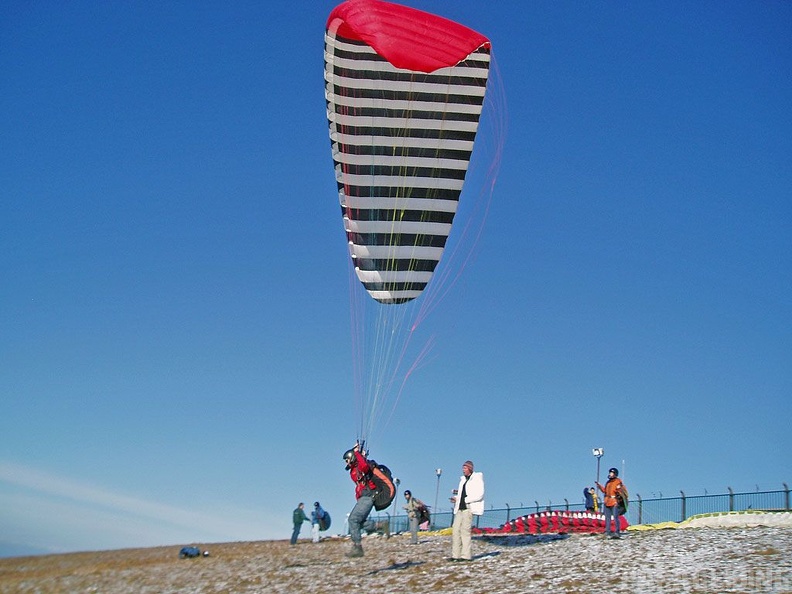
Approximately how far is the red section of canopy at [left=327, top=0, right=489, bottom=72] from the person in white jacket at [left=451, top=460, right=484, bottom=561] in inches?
315

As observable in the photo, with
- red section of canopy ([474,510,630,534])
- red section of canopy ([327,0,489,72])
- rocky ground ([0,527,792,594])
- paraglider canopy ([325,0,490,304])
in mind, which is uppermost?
red section of canopy ([327,0,489,72])

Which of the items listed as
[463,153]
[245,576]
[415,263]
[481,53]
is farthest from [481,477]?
[481,53]

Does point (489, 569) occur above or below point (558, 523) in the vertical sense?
below

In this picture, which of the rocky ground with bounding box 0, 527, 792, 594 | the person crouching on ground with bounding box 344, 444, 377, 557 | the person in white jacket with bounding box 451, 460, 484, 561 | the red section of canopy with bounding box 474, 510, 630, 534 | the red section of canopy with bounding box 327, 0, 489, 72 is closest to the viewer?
the rocky ground with bounding box 0, 527, 792, 594

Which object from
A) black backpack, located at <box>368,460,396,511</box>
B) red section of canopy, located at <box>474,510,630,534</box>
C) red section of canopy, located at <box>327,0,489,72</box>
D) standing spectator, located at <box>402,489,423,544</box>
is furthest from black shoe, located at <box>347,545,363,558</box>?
red section of canopy, located at <box>327,0,489,72</box>

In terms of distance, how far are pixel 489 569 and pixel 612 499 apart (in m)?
4.22

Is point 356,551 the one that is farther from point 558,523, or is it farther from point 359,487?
point 558,523

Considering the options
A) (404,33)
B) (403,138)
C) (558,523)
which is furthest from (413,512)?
(404,33)

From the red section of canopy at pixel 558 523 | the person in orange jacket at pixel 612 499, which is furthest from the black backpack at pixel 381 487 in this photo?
the red section of canopy at pixel 558 523

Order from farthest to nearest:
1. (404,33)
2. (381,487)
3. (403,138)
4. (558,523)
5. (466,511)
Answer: (558,523), (403,138), (404,33), (381,487), (466,511)

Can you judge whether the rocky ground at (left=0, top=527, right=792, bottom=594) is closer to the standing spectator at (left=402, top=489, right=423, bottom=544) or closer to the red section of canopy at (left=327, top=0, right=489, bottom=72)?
the standing spectator at (left=402, top=489, right=423, bottom=544)

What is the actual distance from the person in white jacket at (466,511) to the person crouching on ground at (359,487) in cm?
153

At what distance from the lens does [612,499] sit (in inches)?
650

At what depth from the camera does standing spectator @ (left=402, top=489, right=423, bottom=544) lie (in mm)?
19922
